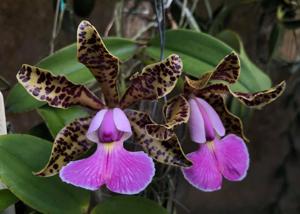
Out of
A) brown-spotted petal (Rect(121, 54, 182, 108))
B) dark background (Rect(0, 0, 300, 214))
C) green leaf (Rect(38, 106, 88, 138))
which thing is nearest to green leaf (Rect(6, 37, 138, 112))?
green leaf (Rect(38, 106, 88, 138))

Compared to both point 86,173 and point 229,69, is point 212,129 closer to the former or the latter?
point 229,69

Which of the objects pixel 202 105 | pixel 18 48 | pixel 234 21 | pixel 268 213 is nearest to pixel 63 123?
pixel 202 105

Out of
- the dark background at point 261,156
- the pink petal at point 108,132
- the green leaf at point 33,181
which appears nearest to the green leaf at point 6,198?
the green leaf at point 33,181

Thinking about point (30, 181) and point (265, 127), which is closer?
point (30, 181)

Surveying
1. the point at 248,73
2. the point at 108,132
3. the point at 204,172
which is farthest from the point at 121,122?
the point at 248,73

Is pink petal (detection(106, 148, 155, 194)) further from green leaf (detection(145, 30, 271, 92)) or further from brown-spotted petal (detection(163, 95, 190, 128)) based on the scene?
green leaf (detection(145, 30, 271, 92))

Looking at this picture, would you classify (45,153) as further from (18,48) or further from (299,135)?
(299,135)
